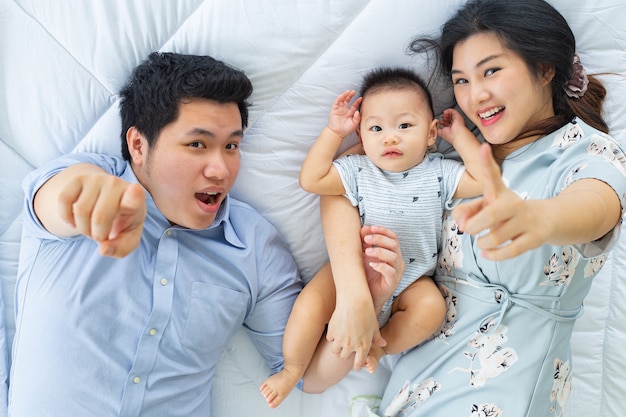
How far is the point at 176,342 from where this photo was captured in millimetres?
1183

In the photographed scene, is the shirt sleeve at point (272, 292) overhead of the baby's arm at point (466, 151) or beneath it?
beneath

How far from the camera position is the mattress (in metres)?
1.21

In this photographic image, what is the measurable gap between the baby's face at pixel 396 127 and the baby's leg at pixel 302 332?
0.31m

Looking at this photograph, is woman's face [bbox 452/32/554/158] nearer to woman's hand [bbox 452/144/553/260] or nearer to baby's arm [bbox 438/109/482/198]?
baby's arm [bbox 438/109/482/198]

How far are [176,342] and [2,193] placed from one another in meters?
0.52

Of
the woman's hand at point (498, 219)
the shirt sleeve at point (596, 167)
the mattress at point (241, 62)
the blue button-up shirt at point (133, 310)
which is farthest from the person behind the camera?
the mattress at point (241, 62)

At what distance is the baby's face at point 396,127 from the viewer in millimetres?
1176

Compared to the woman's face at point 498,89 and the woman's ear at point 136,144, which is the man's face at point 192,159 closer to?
the woman's ear at point 136,144

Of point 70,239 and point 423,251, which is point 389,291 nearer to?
point 423,251

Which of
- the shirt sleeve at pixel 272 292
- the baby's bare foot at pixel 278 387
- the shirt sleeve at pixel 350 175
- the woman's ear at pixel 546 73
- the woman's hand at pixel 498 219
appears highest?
the woman's ear at pixel 546 73

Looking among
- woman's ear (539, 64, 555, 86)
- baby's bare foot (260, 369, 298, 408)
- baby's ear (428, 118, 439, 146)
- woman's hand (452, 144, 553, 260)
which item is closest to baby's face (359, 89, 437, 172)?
baby's ear (428, 118, 439, 146)

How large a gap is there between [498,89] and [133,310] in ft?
2.84

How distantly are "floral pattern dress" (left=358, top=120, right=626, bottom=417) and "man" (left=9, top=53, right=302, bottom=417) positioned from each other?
1.62ft

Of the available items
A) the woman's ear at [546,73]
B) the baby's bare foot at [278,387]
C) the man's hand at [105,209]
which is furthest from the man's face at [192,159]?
the woman's ear at [546,73]
